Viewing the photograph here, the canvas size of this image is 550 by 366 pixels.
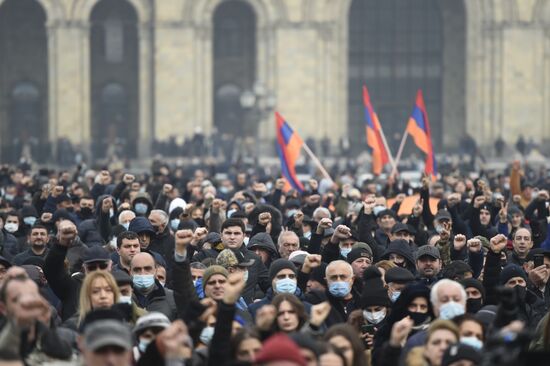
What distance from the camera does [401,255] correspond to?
17.0 m

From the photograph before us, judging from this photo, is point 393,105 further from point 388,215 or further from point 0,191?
point 388,215

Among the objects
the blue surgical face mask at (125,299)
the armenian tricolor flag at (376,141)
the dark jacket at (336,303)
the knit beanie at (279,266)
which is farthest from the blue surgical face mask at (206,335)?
the armenian tricolor flag at (376,141)

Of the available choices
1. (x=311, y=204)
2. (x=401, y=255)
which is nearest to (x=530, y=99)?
(x=311, y=204)

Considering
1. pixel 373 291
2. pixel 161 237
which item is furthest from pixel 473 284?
pixel 161 237

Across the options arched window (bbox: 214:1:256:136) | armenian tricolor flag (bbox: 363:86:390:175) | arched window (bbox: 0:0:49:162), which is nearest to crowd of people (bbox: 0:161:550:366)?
armenian tricolor flag (bbox: 363:86:390:175)

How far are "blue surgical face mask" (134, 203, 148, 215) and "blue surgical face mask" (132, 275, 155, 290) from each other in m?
7.75

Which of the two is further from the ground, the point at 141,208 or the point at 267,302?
the point at 141,208

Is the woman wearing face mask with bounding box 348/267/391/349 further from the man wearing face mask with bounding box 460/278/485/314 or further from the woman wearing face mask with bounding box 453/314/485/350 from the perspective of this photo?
the woman wearing face mask with bounding box 453/314/485/350

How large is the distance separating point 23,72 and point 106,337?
5350cm

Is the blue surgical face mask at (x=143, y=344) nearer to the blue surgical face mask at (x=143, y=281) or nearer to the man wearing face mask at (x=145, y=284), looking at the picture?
the man wearing face mask at (x=145, y=284)

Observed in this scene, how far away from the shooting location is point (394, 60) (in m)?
61.4

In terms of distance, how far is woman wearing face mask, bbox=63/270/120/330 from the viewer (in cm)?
1255

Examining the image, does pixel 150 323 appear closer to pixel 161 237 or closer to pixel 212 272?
pixel 212 272

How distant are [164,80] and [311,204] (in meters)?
34.6
